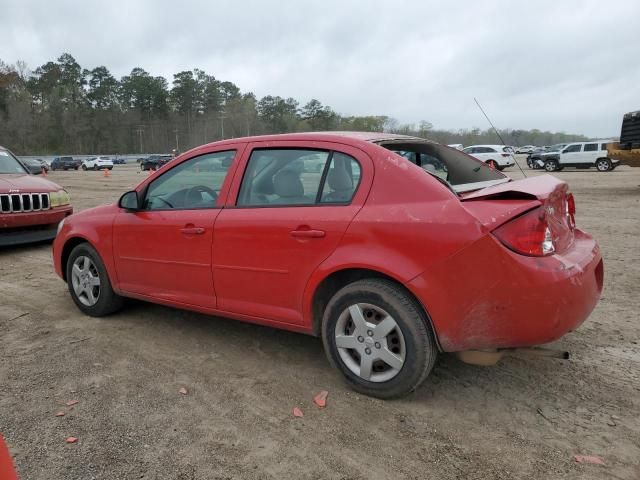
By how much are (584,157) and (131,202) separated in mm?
30738

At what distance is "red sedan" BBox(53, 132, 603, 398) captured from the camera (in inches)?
101

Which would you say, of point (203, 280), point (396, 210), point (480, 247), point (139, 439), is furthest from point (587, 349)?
point (139, 439)

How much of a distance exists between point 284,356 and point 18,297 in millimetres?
3333

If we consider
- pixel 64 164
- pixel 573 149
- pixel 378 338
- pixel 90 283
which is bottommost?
pixel 64 164

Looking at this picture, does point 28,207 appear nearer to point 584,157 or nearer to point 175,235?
point 175,235

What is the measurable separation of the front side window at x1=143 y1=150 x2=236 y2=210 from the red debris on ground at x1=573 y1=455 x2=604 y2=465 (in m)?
2.71

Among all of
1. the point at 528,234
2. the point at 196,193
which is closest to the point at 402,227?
Result: the point at 528,234

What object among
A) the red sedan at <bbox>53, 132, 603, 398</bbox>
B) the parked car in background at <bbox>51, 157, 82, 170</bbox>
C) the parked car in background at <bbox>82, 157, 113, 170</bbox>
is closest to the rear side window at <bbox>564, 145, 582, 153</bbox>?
the red sedan at <bbox>53, 132, 603, 398</bbox>

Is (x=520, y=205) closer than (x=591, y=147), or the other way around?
(x=520, y=205)

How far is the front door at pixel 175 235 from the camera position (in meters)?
3.61

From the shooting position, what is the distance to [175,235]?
3.72 m

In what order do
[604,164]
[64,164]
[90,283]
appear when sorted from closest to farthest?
1. [90,283]
2. [604,164]
3. [64,164]

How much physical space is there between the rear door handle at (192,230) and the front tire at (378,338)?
1.16 m

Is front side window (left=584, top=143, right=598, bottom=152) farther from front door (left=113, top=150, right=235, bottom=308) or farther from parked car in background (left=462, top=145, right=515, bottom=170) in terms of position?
front door (left=113, top=150, right=235, bottom=308)
